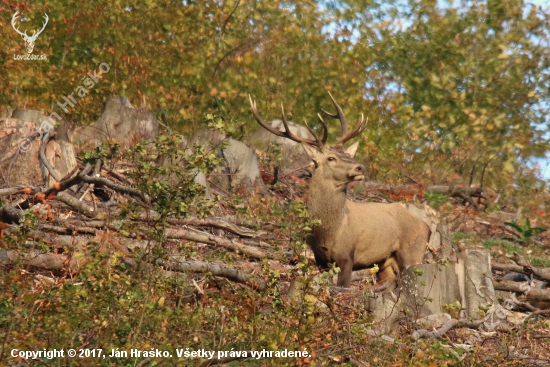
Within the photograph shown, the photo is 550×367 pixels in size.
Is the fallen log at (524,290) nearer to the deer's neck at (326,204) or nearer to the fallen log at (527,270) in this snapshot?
the fallen log at (527,270)

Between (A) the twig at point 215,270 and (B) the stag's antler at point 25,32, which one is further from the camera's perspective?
(B) the stag's antler at point 25,32

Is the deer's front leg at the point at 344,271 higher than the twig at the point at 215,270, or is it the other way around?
the deer's front leg at the point at 344,271

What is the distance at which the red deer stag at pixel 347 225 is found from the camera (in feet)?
31.9

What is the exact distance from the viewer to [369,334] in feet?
22.3

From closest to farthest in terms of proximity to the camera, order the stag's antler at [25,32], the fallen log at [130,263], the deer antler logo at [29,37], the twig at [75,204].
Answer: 1. the fallen log at [130,263]
2. the twig at [75,204]
3. the stag's antler at [25,32]
4. the deer antler logo at [29,37]

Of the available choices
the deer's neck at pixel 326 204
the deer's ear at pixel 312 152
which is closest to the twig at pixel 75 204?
the deer's neck at pixel 326 204

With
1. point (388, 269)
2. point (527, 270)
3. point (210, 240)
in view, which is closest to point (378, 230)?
point (388, 269)

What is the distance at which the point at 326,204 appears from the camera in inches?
385

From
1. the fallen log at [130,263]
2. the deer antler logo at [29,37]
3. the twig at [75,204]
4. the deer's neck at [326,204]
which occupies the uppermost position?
the deer antler logo at [29,37]

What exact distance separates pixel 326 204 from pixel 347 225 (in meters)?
0.37

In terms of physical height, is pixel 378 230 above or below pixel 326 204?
below

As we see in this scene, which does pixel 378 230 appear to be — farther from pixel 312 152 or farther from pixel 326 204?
pixel 312 152

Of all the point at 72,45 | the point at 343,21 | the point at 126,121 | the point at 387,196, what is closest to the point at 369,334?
the point at 126,121

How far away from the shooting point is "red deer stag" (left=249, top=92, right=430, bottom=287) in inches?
383
